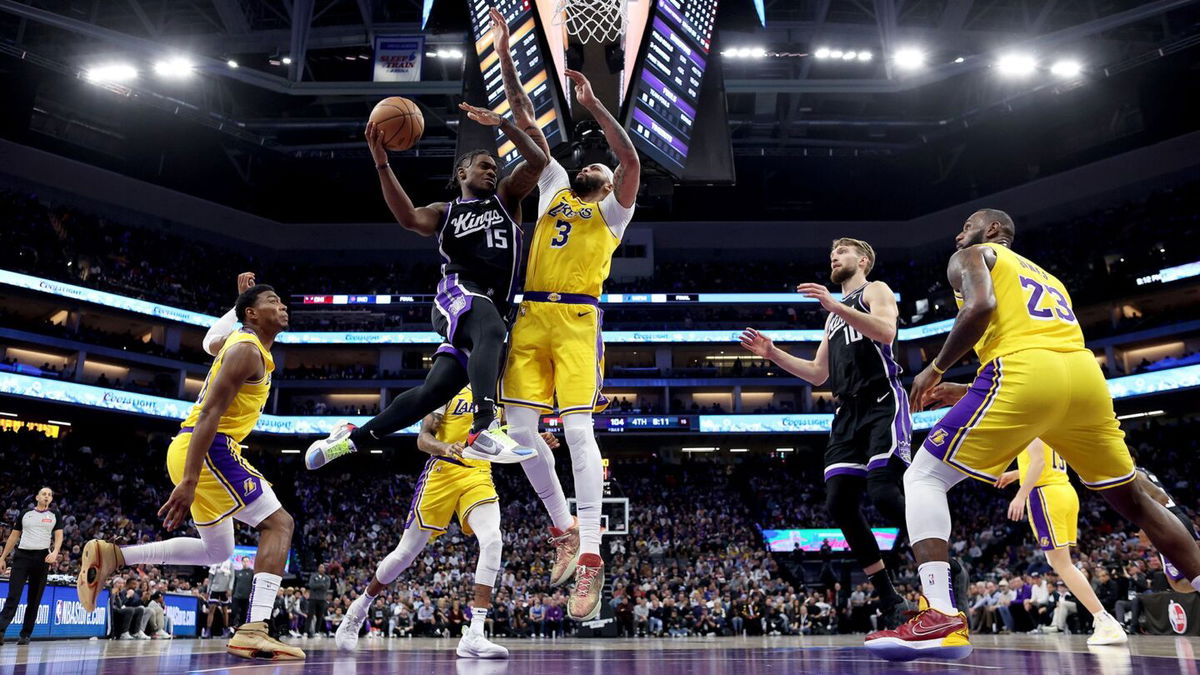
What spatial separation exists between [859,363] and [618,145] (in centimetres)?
222

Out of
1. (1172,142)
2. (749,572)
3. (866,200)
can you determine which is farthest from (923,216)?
(749,572)

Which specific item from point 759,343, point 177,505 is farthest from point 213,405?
point 759,343

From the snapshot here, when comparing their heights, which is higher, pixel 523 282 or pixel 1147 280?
pixel 1147 280

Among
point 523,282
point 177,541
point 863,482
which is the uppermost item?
point 523,282

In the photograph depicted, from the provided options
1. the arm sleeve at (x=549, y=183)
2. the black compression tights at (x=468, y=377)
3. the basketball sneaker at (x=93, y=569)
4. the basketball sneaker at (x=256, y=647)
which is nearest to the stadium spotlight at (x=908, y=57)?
the arm sleeve at (x=549, y=183)

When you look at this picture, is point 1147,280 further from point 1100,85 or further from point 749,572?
point 749,572

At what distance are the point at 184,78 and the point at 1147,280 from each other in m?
33.5

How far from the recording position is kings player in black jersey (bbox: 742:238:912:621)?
5.59m

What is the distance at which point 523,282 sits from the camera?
5.54 meters

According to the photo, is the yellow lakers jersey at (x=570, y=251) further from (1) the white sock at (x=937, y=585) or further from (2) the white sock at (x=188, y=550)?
(2) the white sock at (x=188, y=550)

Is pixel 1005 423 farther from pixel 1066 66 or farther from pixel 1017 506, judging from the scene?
pixel 1066 66

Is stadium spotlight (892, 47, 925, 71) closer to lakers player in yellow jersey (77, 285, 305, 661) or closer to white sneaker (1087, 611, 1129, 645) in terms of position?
white sneaker (1087, 611, 1129, 645)

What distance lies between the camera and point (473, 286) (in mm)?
5312

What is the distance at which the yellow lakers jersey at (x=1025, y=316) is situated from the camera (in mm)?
4270
